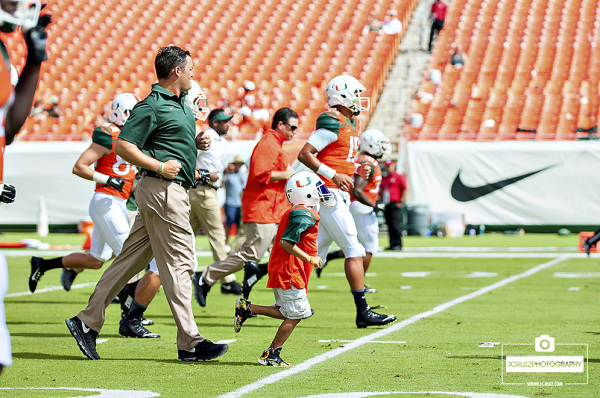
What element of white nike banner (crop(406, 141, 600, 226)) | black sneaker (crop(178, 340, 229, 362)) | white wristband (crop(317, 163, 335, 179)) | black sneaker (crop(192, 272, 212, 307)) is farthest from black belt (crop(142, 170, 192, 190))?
white nike banner (crop(406, 141, 600, 226))

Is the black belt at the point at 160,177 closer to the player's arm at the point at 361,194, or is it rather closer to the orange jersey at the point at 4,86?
the orange jersey at the point at 4,86

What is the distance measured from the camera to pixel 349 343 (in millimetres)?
7211

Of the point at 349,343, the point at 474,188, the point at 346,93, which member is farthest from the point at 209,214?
the point at 474,188

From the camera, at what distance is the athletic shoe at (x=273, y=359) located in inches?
242

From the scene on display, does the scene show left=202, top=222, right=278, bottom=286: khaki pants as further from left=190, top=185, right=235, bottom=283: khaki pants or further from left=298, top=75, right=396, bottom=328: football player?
left=298, top=75, right=396, bottom=328: football player

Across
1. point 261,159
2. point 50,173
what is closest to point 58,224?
point 50,173

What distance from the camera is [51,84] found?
1176 inches

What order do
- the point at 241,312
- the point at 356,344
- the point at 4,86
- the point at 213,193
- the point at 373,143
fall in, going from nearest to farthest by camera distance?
the point at 4,86, the point at 241,312, the point at 356,344, the point at 373,143, the point at 213,193

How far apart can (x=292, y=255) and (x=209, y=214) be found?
12.8 ft

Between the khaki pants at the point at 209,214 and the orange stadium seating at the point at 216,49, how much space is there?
1454 centimetres

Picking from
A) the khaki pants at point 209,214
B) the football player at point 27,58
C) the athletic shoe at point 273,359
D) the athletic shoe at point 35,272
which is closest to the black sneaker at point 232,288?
the khaki pants at point 209,214

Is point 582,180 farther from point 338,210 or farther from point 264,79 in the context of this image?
point 338,210

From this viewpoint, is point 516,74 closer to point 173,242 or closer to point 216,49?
point 216,49

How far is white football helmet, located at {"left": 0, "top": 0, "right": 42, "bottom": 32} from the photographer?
3.56 m
